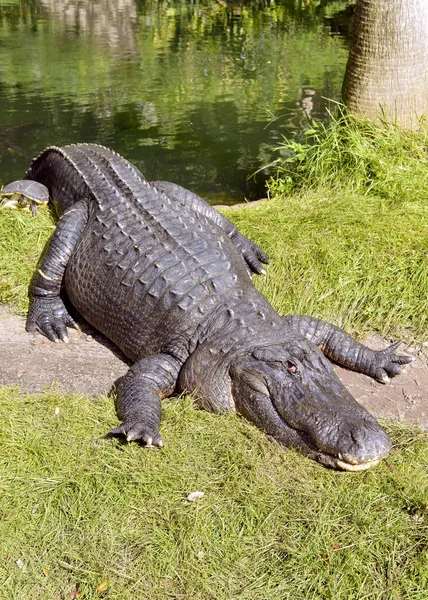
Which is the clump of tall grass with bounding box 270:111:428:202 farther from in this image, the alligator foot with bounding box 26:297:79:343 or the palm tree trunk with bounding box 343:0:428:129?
the alligator foot with bounding box 26:297:79:343

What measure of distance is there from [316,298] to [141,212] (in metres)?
1.59

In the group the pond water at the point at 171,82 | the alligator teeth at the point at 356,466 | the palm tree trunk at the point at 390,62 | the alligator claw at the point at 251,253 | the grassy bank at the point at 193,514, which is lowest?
the pond water at the point at 171,82

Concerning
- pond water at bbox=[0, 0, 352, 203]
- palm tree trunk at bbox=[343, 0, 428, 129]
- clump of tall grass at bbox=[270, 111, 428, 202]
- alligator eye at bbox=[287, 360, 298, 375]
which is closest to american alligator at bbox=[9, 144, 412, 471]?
alligator eye at bbox=[287, 360, 298, 375]

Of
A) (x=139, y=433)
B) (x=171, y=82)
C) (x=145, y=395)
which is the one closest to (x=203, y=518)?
(x=139, y=433)

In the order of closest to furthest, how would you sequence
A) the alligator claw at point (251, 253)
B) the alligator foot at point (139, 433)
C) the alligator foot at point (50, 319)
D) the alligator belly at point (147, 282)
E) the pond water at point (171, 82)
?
1. the alligator foot at point (139, 433)
2. the alligator belly at point (147, 282)
3. the alligator foot at point (50, 319)
4. the alligator claw at point (251, 253)
5. the pond water at point (171, 82)

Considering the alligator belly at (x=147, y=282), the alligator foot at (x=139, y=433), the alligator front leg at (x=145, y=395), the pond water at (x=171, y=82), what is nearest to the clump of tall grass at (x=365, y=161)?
the pond water at (x=171, y=82)

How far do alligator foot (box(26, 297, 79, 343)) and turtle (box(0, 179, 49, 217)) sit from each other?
1337 mm

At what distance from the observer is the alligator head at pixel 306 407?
3.63 metres

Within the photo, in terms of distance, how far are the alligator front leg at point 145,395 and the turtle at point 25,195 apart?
2796 millimetres

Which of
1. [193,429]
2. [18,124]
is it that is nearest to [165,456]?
[193,429]

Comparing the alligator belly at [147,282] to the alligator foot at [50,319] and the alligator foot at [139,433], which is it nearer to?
the alligator foot at [50,319]

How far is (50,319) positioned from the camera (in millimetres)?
5543

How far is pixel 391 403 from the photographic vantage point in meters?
4.62

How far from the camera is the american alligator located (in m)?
3.93
